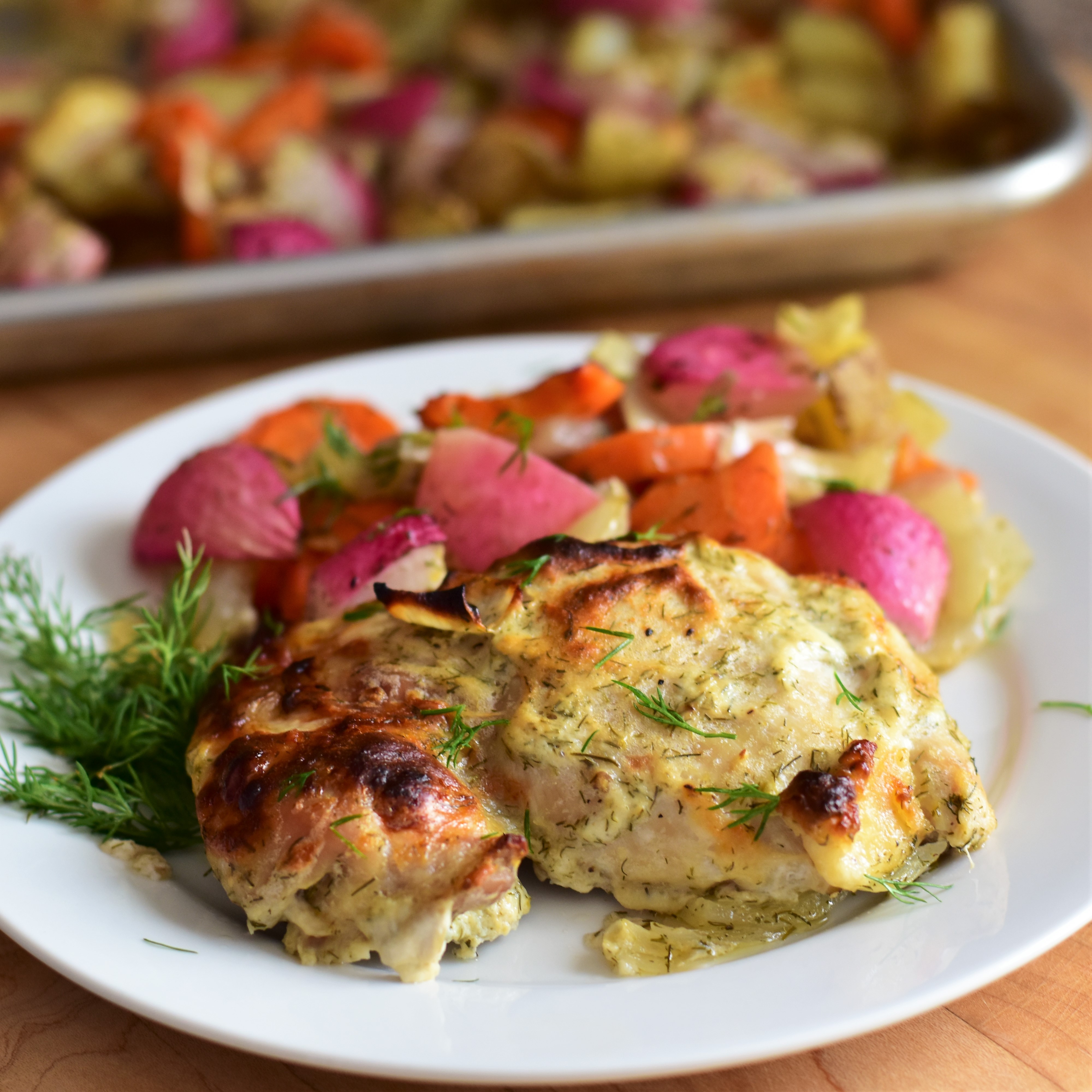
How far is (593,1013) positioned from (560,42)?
12.2 feet

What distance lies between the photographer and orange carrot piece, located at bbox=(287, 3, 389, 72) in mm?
4457

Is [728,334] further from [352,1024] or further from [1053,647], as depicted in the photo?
[352,1024]

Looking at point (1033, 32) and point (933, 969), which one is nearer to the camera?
point (933, 969)

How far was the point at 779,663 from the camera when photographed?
1.74 metres

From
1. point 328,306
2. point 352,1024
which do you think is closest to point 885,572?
point 352,1024

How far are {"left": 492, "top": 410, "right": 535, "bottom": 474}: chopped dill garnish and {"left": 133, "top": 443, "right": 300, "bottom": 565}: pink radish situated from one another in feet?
1.27

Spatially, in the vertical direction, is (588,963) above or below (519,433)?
below

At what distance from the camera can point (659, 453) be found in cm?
229

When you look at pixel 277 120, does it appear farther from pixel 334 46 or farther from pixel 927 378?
pixel 927 378

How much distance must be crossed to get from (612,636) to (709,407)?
76 cm

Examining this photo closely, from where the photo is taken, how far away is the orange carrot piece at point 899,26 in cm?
444

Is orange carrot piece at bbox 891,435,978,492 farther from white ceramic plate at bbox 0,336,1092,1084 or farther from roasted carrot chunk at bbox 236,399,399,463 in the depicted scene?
roasted carrot chunk at bbox 236,399,399,463

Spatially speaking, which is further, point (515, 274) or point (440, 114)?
point (440, 114)

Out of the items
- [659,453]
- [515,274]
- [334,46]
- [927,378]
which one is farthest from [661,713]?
[334,46]
